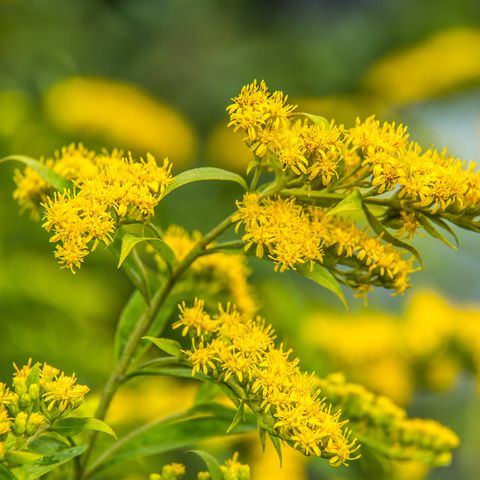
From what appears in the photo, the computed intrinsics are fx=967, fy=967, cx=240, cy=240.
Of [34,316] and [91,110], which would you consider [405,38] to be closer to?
[91,110]

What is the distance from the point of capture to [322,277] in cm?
108

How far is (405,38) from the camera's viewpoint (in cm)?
456

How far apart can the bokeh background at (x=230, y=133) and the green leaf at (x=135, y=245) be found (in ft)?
1.85

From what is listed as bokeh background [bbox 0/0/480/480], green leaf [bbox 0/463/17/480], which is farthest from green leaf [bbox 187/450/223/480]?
bokeh background [bbox 0/0/480/480]

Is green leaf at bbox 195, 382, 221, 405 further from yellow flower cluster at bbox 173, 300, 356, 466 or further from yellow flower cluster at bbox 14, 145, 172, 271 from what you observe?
yellow flower cluster at bbox 14, 145, 172, 271

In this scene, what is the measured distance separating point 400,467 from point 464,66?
2.75 m

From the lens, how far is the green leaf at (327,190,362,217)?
1.05m

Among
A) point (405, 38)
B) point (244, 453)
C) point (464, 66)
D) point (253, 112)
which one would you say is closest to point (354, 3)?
point (405, 38)

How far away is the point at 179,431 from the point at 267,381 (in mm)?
251

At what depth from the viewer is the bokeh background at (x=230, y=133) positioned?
2002 millimetres

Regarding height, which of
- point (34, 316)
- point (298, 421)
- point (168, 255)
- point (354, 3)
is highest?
point (354, 3)

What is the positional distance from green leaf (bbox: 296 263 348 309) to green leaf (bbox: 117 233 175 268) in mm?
157

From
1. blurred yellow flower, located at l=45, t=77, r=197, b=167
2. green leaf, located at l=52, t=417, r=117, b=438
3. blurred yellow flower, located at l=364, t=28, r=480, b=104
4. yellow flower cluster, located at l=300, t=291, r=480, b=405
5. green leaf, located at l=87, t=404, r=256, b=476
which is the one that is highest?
blurred yellow flower, located at l=364, t=28, r=480, b=104

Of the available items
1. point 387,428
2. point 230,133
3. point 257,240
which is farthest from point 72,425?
point 230,133
